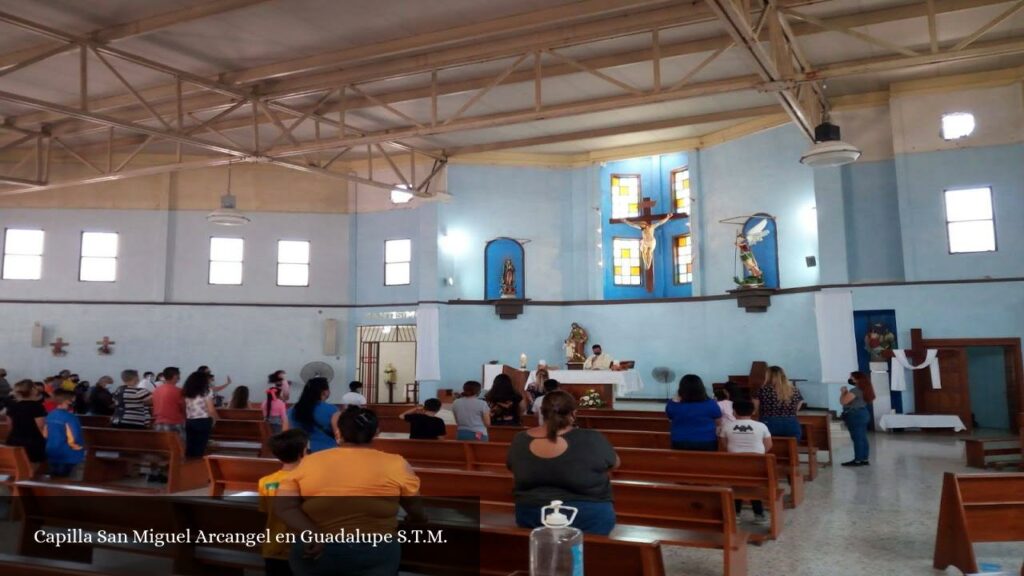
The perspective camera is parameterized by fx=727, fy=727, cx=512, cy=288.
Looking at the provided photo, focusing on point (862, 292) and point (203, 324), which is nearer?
point (862, 292)

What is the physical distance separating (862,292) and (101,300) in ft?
58.8

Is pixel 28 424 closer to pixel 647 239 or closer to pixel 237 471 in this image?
pixel 237 471

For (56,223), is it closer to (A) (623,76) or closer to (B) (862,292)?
(A) (623,76)

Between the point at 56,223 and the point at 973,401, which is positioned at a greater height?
the point at 56,223

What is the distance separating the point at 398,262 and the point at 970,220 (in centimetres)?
1303

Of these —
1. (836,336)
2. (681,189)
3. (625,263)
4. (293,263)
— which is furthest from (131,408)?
(681,189)

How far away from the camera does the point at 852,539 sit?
604 cm

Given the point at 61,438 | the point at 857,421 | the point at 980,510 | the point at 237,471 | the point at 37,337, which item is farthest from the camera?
the point at 37,337

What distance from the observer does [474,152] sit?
18.2 m

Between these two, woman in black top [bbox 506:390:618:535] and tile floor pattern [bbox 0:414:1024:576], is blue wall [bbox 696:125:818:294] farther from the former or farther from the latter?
woman in black top [bbox 506:390:618:535]

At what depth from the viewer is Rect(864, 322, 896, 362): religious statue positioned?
1450 cm

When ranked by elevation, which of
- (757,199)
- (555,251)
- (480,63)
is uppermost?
(480,63)

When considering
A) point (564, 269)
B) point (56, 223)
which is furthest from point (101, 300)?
point (564, 269)

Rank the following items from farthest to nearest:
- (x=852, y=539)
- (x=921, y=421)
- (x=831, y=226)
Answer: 1. (x=831, y=226)
2. (x=921, y=421)
3. (x=852, y=539)
